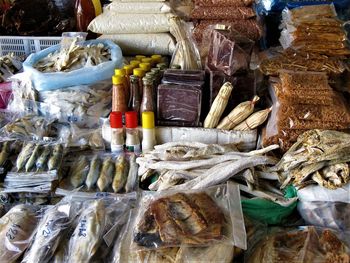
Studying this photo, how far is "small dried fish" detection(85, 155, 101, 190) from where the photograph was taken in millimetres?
1403

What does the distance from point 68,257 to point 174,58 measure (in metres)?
1.13

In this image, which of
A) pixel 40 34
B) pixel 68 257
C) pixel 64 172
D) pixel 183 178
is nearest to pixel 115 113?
pixel 64 172

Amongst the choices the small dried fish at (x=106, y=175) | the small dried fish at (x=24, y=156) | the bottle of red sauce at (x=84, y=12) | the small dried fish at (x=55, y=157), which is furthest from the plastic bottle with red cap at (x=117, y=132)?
the bottle of red sauce at (x=84, y=12)

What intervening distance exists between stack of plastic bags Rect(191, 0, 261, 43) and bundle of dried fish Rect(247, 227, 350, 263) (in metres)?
1.12

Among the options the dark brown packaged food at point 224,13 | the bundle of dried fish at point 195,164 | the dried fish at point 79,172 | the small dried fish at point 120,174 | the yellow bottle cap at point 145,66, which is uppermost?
the dark brown packaged food at point 224,13

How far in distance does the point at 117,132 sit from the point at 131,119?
0.26ft

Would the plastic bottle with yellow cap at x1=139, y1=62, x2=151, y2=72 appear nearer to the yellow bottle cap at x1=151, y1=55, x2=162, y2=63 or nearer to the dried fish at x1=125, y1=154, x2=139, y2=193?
the yellow bottle cap at x1=151, y1=55, x2=162, y2=63

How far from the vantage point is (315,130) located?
54.9 inches

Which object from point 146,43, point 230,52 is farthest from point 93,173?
point 146,43

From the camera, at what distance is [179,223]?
104cm

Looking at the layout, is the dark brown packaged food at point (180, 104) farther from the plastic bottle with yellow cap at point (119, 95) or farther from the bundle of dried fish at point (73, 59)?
the bundle of dried fish at point (73, 59)

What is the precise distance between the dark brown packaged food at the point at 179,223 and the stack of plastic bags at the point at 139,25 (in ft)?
3.70

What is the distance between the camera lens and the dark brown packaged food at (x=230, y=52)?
1.57 m

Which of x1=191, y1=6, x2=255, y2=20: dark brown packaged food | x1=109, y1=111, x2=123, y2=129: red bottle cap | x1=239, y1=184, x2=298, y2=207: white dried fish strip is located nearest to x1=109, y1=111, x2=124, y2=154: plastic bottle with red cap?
x1=109, y1=111, x2=123, y2=129: red bottle cap
